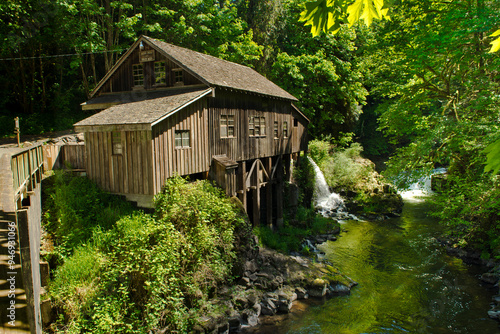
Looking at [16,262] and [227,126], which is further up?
[227,126]

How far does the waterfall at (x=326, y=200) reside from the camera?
2502 centimetres

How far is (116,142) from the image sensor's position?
1288 centimetres

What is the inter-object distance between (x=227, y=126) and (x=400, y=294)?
9959mm

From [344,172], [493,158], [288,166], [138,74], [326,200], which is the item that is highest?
[138,74]

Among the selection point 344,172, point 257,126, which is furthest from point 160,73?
point 344,172

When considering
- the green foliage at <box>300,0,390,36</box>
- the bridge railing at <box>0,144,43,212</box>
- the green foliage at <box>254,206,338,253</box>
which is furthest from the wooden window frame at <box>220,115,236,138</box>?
the green foliage at <box>300,0,390,36</box>

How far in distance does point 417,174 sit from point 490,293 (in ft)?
16.8

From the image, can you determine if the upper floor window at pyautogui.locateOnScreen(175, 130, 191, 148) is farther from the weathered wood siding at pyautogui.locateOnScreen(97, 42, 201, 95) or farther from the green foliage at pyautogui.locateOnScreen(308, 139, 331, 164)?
the green foliage at pyautogui.locateOnScreen(308, 139, 331, 164)

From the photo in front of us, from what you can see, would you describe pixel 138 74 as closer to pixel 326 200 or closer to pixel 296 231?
pixel 296 231

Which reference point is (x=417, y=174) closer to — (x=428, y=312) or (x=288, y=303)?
(x=428, y=312)

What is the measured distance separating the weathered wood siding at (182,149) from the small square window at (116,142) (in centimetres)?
153

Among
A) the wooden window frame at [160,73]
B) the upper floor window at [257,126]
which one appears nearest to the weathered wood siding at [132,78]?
the wooden window frame at [160,73]

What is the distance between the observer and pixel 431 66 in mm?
15617

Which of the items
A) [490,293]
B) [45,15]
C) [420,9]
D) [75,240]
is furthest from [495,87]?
[45,15]
